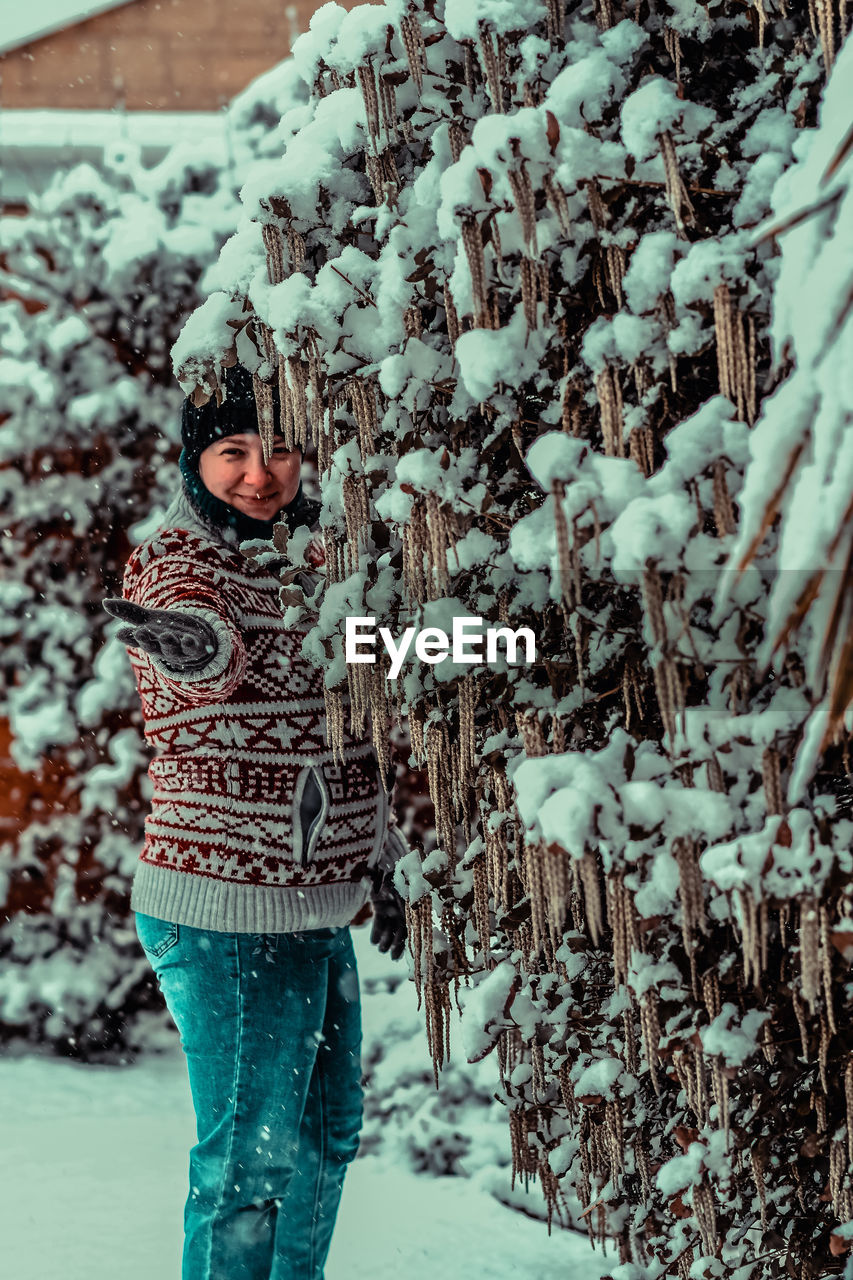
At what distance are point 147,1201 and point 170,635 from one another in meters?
2.29

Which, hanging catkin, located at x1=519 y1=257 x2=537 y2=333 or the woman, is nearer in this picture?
hanging catkin, located at x1=519 y1=257 x2=537 y2=333

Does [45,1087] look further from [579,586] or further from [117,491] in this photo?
[579,586]

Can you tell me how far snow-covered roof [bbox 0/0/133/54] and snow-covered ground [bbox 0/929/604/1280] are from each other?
4.47 meters

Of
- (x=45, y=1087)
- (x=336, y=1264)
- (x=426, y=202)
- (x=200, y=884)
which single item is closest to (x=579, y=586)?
(x=426, y=202)

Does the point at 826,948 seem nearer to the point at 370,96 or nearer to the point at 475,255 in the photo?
the point at 475,255

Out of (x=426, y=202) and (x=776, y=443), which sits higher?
(x=426, y=202)

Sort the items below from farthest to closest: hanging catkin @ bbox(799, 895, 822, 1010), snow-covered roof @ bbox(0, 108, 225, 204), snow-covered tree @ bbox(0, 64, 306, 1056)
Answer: snow-covered roof @ bbox(0, 108, 225, 204) → snow-covered tree @ bbox(0, 64, 306, 1056) → hanging catkin @ bbox(799, 895, 822, 1010)

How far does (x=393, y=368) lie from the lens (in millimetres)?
1828

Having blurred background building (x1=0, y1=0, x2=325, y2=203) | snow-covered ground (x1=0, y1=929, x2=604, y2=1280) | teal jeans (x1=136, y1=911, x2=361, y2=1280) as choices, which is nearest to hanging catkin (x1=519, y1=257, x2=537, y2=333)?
teal jeans (x1=136, y1=911, x2=361, y2=1280)

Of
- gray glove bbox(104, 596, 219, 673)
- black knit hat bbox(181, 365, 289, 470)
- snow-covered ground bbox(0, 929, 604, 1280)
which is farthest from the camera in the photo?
snow-covered ground bbox(0, 929, 604, 1280)

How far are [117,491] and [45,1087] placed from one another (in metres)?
2.13

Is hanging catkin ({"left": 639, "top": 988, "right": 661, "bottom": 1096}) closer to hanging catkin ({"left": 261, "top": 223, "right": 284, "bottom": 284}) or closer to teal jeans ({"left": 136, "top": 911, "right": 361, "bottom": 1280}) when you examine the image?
teal jeans ({"left": 136, "top": 911, "right": 361, "bottom": 1280})

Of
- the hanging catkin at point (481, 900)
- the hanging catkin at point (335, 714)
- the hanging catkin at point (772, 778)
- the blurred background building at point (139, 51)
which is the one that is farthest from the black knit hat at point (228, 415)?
the blurred background building at point (139, 51)

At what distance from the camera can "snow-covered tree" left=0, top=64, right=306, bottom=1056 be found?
177 inches
